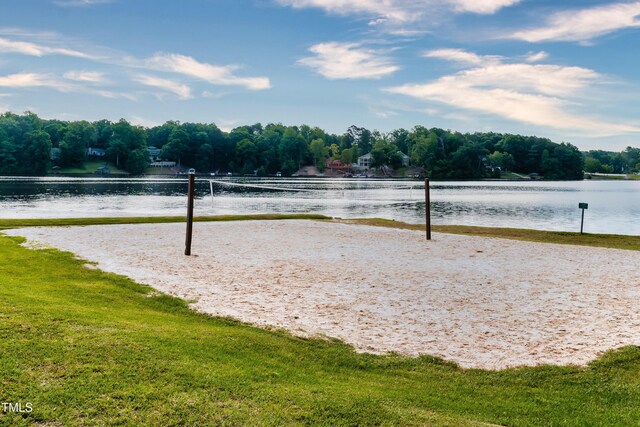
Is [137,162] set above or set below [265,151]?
below

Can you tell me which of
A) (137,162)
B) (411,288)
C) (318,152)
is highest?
(318,152)

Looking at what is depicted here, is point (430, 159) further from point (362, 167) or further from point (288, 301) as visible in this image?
point (288, 301)

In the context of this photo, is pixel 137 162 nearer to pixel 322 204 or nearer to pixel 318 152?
pixel 318 152

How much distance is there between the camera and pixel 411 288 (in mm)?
9156

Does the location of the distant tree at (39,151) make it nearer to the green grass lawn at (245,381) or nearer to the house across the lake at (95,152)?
the house across the lake at (95,152)

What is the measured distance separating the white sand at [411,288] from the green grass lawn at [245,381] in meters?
0.51

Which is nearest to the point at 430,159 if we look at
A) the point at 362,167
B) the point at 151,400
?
the point at 362,167

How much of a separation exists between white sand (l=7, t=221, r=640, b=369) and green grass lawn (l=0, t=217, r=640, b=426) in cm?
51

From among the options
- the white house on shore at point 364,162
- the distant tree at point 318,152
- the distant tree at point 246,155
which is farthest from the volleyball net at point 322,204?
the white house on shore at point 364,162

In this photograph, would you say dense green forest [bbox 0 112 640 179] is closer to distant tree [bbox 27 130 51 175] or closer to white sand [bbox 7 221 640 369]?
distant tree [bbox 27 130 51 175]

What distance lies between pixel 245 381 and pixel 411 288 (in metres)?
4.99

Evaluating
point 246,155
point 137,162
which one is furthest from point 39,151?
point 246,155

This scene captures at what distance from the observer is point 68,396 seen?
406 centimetres

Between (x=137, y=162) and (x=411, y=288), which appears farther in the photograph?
(x=137, y=162)
